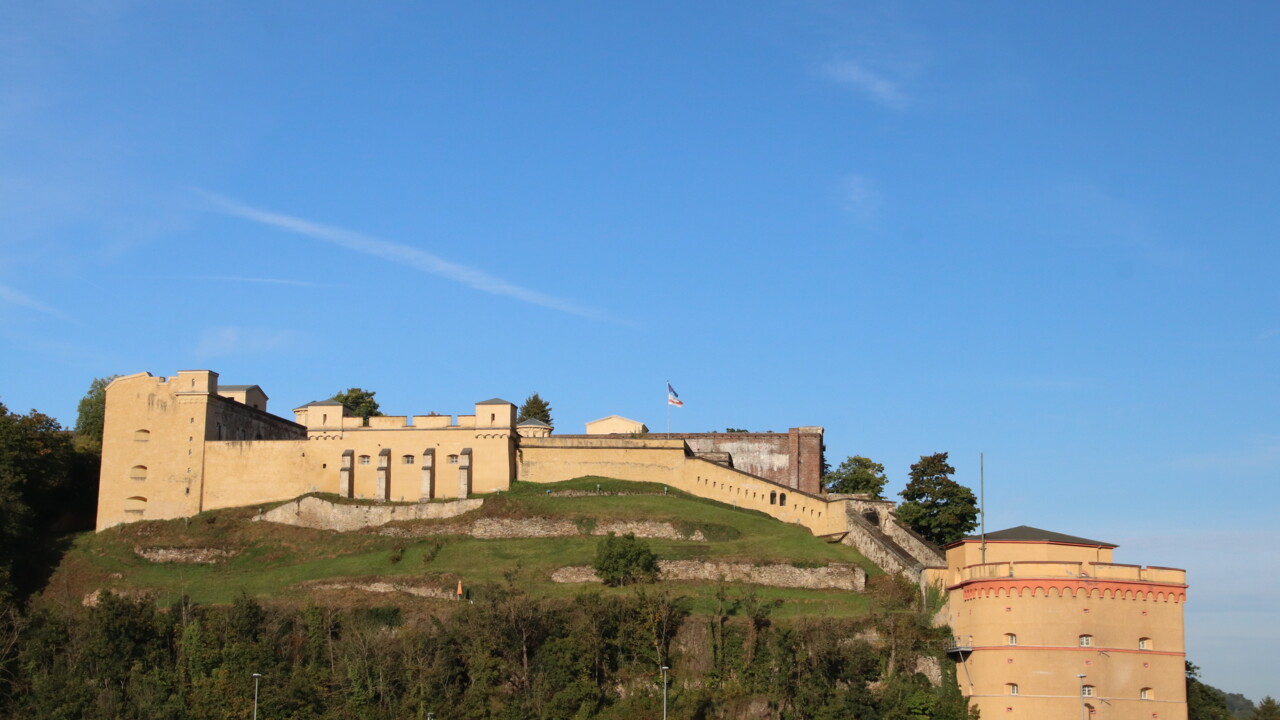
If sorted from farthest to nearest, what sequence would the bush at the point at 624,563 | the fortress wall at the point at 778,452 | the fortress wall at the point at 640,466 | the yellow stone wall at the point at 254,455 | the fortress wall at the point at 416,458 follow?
1. the fortress wall at the point at 778,452
2. the fortress wall at the point at 640,466
3. the fortress wall at the point at 416,458
4. the yellow stone wall at the point at 254,455
5. the bush at the point at 624,563

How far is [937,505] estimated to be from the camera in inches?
2990

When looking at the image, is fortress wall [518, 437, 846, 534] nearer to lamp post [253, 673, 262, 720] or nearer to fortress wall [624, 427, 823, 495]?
fortress wall [624, 427, 823, 495]

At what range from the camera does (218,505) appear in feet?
254

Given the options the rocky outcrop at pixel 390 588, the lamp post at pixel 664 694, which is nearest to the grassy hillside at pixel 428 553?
the rocky outcrop at pixel 390 588

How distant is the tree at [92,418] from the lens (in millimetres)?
84062

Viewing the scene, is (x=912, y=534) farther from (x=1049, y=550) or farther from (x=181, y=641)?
(x=181, y=641)

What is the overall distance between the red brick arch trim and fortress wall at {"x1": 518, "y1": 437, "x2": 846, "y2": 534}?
928 inches

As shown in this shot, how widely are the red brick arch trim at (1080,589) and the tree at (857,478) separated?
35.0 m

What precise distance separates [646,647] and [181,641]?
62.6 feet

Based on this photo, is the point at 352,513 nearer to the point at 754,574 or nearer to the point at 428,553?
the point at 428,553

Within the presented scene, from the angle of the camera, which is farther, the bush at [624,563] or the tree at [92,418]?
the tree at [92,418]

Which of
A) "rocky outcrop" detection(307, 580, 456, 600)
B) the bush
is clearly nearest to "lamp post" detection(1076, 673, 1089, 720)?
the bush

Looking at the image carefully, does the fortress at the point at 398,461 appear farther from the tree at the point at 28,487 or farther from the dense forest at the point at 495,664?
the dense forest at the point at 495,664

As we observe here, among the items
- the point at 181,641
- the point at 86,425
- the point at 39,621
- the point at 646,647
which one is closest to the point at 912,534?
the point at 646,647
